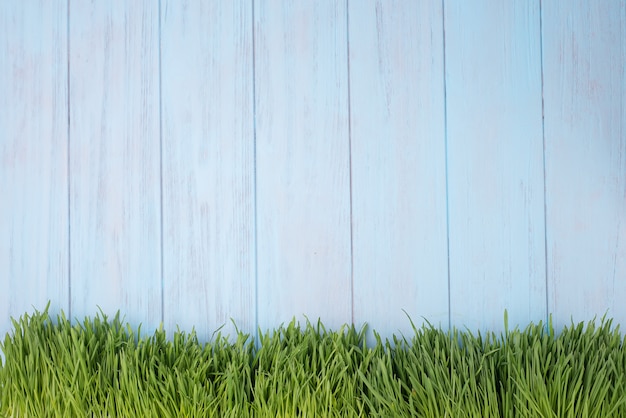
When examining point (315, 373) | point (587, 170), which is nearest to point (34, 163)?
point (315, 373)

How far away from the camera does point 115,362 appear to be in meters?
0.87

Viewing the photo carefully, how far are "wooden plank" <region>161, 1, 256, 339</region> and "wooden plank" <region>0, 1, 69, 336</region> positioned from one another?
177 millimetres

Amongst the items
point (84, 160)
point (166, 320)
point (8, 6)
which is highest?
point (8, 6)

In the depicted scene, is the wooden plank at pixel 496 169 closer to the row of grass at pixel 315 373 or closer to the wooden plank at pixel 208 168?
the row of grass at pixel 315 373

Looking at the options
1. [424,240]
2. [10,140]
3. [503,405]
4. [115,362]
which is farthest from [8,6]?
→ [503,405]

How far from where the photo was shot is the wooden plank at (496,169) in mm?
901

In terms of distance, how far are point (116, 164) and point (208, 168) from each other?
0.15 metres

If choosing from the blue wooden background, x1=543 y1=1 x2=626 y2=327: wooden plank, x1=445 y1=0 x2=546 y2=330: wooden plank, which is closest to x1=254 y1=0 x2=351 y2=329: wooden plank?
the blue wooden background

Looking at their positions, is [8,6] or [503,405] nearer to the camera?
[503,405]

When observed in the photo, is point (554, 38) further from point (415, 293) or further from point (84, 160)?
point (84, 160)

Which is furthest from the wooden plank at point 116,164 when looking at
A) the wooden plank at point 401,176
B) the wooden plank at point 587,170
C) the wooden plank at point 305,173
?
the wooden plank at point 587,170

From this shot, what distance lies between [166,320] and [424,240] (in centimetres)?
42

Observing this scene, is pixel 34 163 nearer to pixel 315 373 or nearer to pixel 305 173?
pixel 305 173

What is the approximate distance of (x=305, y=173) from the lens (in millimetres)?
925
